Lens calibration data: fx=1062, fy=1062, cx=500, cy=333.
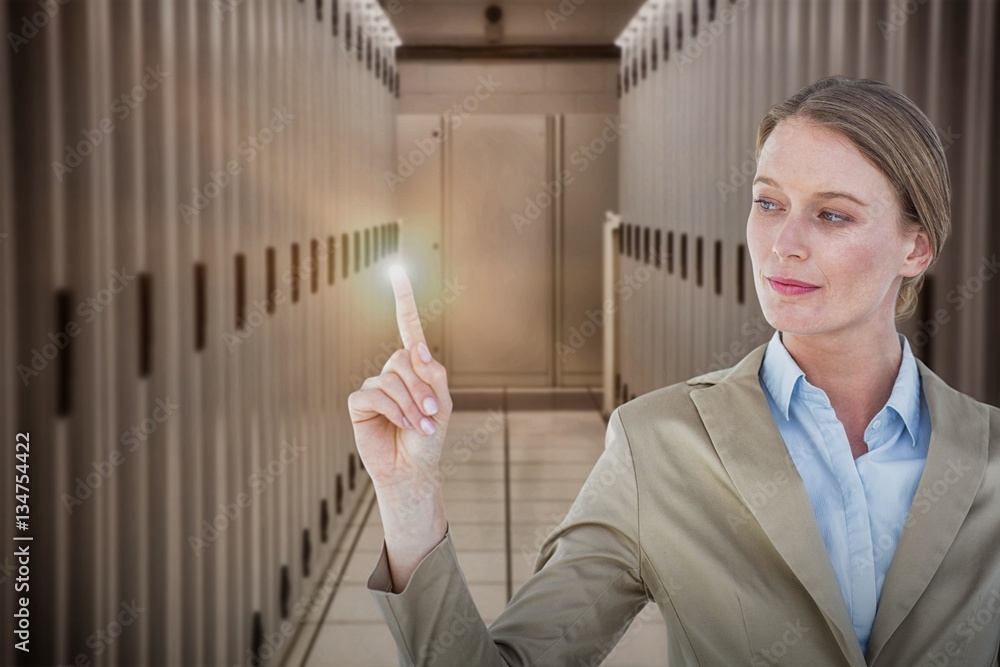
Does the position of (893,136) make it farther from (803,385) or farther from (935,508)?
(935,508)

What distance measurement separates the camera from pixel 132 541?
7.64 ft

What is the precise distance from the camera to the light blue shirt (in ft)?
4.46

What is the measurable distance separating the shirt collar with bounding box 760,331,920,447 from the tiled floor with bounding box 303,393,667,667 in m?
2.57

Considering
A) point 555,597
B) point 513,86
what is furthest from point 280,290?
point 513,86

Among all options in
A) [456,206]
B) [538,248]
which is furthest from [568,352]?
[456,206]

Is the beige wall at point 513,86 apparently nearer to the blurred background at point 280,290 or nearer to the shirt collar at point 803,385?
the blurred background at point 280,290

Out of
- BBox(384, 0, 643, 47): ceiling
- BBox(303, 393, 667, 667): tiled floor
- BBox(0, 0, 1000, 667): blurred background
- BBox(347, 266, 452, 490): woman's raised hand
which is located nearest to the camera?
BBox(347, 266, 452, 490): woman's raised hand

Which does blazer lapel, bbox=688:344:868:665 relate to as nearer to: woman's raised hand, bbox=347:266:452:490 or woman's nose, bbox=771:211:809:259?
woman's nose, bbox=771:211:809:259

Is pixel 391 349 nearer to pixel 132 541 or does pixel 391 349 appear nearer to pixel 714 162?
pixel 714 162

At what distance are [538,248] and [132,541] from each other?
7.46m

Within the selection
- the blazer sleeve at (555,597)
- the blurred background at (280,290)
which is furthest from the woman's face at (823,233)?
the blurred background at (280,290)

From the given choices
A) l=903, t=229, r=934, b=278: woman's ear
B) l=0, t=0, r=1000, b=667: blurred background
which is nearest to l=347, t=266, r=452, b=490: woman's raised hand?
l=903, t=229, r=934, b=278: woman's ear

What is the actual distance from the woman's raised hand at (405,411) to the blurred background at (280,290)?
0.83 m

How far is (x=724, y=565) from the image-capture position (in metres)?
1.36
